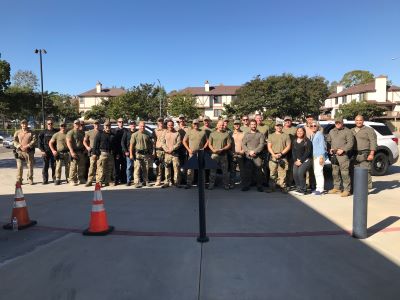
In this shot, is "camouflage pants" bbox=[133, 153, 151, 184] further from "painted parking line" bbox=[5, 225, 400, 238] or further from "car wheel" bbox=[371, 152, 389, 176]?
"car wheel" bbox=[371, 152, 389, 176]

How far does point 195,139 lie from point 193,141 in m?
0.08

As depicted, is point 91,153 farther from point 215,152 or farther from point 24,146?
point 215,152

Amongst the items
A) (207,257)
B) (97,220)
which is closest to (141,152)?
(97,220)

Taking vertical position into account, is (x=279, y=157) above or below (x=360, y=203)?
above

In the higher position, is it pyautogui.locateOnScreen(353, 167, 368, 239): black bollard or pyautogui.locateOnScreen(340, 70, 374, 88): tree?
pyautogui.locateOnScreen(340, 70, 374, 88): tree

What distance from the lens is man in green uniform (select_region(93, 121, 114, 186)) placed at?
9867 millimetres

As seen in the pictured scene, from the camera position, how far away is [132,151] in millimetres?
9836

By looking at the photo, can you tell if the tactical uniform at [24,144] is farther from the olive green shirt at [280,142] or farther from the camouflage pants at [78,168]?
the olive green shirt at [280,142]

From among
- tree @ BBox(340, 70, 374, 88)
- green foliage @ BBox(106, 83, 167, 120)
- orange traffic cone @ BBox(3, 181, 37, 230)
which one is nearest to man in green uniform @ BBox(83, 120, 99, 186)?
orange traffic cone @ BBox(3, 181, 37, 230)

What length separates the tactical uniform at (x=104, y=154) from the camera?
32.3ft

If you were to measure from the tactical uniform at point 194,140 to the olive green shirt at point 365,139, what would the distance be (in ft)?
12.4

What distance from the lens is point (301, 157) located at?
8609 millimetres

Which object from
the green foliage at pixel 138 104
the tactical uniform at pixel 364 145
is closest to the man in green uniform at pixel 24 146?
the tactical uniform at pixel 364 145

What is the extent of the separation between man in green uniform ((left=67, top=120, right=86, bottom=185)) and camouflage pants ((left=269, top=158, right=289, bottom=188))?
18.0 feet
